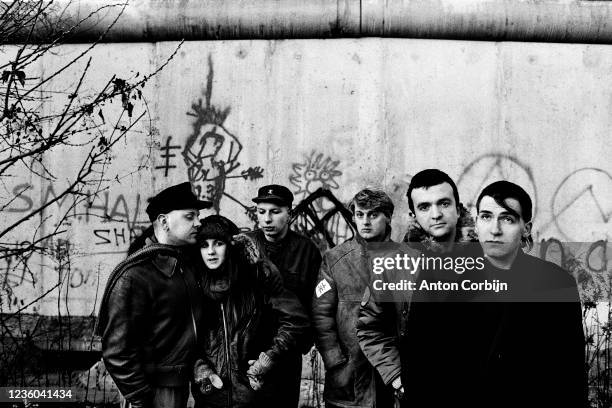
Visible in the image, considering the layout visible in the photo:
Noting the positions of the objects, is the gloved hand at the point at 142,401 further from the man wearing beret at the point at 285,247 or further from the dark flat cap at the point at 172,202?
the man wearing beret at the point at 285,247

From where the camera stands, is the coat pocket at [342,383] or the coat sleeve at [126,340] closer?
the coat sleeve at [126,340]

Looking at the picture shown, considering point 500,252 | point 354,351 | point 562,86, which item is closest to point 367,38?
point 562,86

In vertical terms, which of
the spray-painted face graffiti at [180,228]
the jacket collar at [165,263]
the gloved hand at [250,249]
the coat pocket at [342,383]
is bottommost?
the coat pocket at [342,383]

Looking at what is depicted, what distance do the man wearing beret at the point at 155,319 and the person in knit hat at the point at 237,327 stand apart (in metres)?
0.10

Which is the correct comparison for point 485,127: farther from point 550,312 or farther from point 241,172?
point 550,312

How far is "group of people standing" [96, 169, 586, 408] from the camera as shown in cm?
304

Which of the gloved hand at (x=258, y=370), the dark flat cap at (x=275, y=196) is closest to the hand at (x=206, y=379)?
the gloved hand at (x=258, y=370)

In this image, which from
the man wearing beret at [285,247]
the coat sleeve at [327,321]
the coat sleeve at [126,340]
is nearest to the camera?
the coat sleeve at [126,340]

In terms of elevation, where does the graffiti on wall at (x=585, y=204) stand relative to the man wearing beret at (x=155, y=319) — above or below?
above

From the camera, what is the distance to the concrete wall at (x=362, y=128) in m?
7.07

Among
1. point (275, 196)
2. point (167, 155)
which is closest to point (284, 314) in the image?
point (275, 196)

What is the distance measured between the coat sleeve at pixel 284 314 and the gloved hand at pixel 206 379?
0.38m

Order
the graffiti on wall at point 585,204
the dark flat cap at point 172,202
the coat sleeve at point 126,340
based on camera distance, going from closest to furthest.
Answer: the coat sleeve at point 126,340, the dark flat cap at point 172,202, the graffiti on wall at point 585,204

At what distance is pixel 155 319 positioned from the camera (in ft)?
13.0
